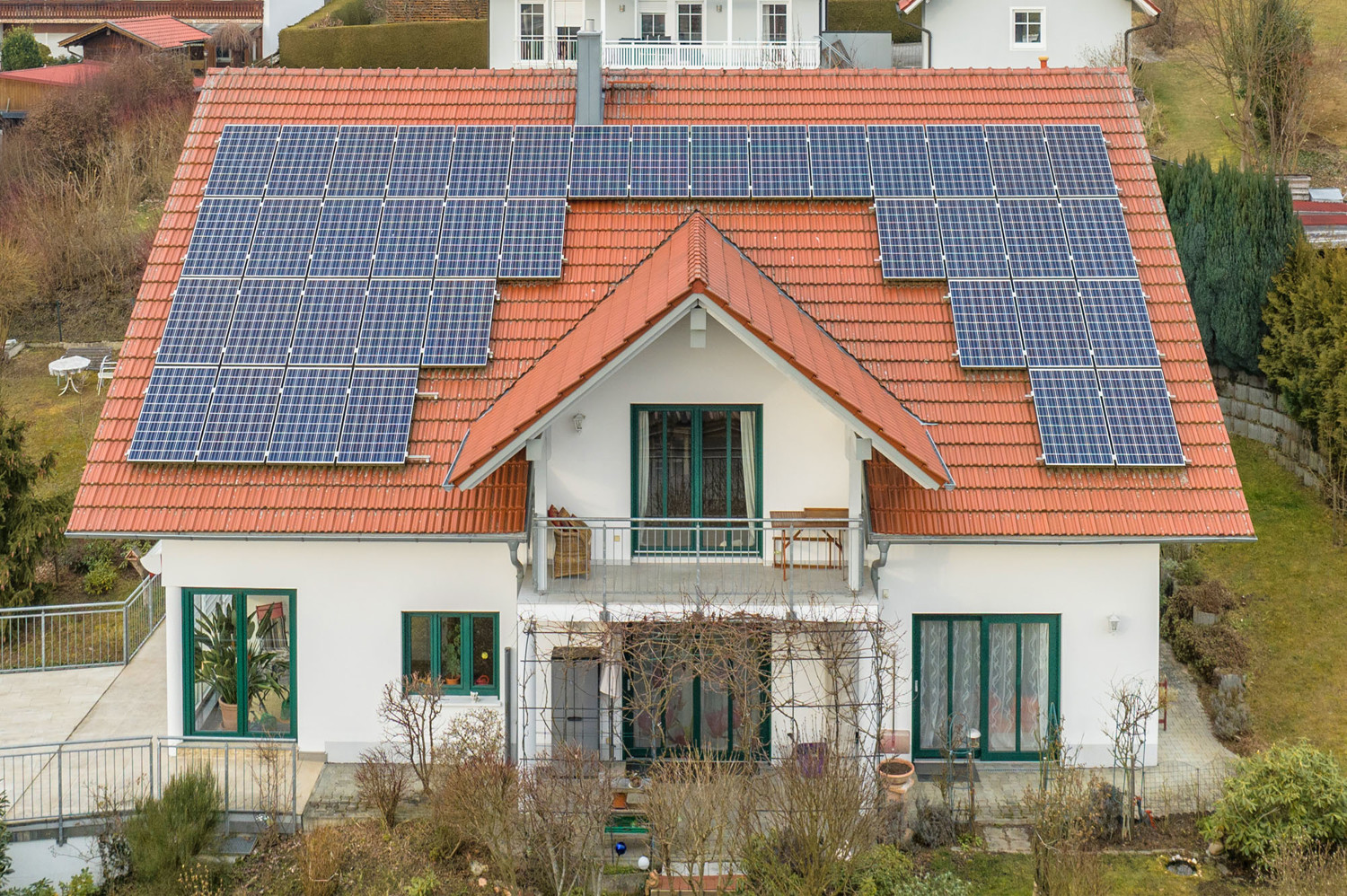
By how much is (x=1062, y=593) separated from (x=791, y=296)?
5333 mm

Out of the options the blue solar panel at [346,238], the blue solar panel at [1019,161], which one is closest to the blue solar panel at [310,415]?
the blue solar panel at [346,238]

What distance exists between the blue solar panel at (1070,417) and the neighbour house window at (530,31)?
1083 inches

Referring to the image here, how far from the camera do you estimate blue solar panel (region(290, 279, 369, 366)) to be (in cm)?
1973

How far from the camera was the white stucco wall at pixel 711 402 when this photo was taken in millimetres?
19406

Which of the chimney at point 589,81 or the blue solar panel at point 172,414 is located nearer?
the blue solar panel at point 172,414

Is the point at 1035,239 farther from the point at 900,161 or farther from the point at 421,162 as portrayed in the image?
the point at 421,162

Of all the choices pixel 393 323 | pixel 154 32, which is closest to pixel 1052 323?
pixel 393 323

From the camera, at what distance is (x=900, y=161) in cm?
2188

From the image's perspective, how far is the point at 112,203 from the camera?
43.1 meters

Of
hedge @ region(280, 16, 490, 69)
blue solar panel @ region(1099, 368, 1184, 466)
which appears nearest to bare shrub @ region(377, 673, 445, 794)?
blue solar panel @ region(1099, 368, 1184, 466)

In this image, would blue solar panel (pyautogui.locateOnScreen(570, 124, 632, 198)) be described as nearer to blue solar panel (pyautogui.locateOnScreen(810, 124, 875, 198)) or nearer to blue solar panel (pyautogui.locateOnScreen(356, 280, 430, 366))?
blue solar panel (pyautogui.locateOnScreen(810, 124, 875, 198))

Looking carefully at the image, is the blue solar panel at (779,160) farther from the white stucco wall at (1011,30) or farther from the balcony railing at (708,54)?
the white stucco wall at (1011,30)

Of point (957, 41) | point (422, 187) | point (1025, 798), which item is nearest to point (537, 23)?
point (957, 41)

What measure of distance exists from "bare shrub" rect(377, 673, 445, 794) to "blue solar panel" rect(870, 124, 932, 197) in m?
9.41
